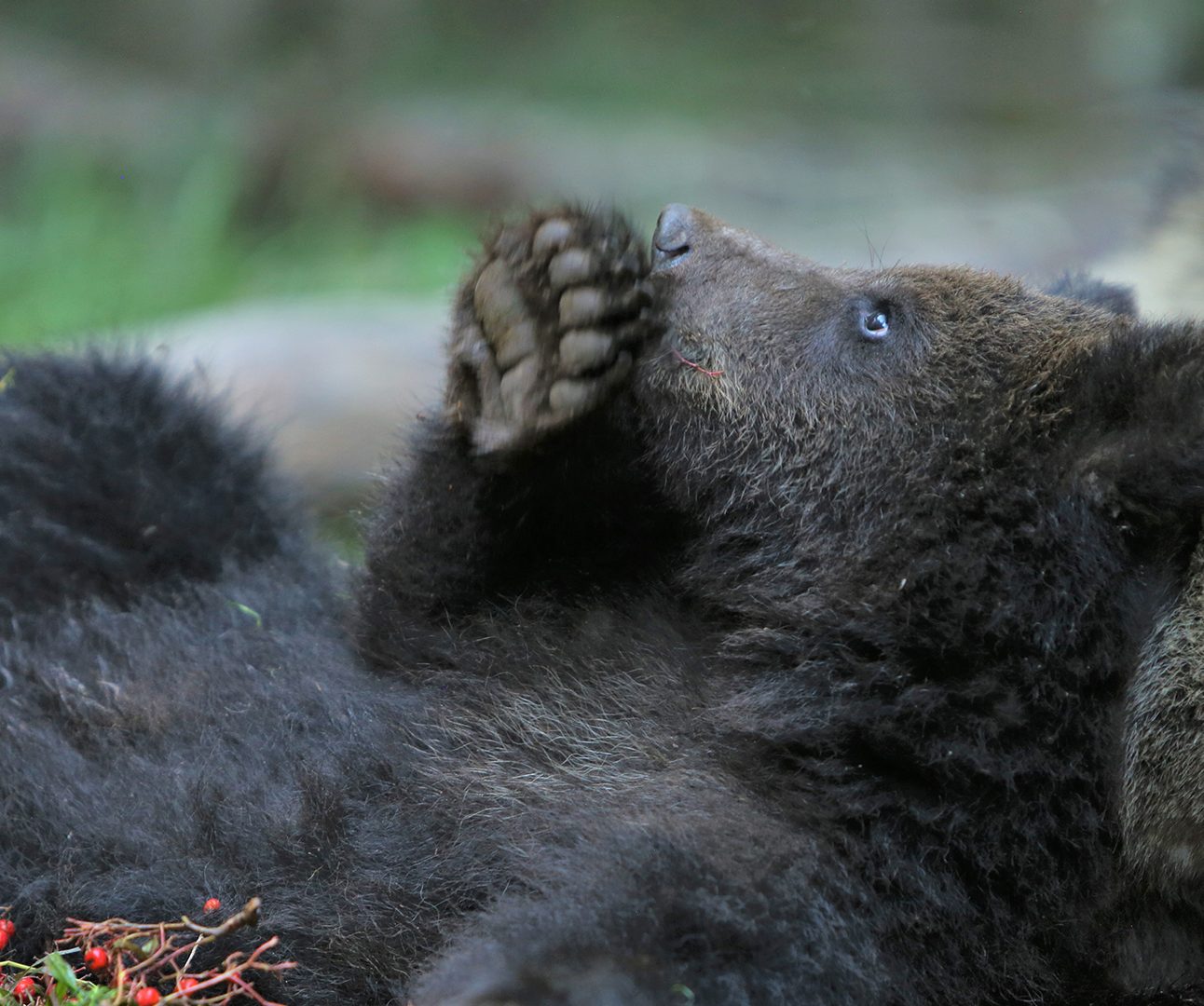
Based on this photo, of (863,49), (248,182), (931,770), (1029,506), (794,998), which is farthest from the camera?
(863,49)

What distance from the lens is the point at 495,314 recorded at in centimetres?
303

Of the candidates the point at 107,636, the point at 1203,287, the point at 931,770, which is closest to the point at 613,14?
the point at 1203,287

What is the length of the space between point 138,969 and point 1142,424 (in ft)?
6.83

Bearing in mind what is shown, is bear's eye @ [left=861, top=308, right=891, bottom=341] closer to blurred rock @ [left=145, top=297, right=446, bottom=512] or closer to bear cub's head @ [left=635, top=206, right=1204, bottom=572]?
bear cub's head @ [left=635, top=206, right=1204, bottom=572]

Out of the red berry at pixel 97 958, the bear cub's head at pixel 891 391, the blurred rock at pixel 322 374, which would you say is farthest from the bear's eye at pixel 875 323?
the blurred rock at pixel 322 374

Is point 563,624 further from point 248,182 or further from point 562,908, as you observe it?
point 248,182

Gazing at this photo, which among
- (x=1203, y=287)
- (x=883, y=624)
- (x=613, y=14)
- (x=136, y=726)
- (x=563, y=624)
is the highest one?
(x=613, y=14)

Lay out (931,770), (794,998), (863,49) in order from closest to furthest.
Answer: (794,998) → (931,770) → (863,49)

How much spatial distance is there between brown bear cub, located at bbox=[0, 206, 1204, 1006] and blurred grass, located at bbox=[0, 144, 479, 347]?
5599 millimetres

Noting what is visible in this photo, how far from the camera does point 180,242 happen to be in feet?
31.0

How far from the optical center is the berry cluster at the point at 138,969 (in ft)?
7.75

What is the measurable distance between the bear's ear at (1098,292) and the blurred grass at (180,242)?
5.47 metres

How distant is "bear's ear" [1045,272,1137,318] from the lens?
3570mm

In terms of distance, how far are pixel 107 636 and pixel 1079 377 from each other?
2345 mm
